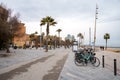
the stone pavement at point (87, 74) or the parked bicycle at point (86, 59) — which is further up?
the parked bicycle at point (86, 59)

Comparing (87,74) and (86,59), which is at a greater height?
(86,59)

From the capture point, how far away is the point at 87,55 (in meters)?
22.4

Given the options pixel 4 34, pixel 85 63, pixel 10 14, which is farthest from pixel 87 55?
pixel 10 14

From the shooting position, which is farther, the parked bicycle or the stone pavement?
the parked bicycle

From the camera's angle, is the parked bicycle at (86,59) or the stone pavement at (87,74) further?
the parked bicycle at (86,59)

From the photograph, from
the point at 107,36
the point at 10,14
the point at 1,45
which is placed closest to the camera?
the point at 1,45

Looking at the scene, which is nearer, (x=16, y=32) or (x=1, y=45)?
(x=1, y=45)

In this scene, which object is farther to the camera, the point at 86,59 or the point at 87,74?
the point at 86,59

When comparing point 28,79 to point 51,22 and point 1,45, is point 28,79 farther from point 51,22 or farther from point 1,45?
point 51,22

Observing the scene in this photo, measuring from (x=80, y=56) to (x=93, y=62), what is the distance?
1499mm

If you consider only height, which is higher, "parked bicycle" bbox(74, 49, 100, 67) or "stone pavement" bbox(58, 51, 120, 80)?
"parked bicycle" bbox(74, 49, 100, 67)

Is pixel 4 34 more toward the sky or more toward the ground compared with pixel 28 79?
more toward the sky

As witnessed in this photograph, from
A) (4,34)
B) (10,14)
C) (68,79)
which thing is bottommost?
(68,79)

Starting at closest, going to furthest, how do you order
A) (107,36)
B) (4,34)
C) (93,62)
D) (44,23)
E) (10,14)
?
(93,62), (4,34), (10,14), (44,23), (107,36)
